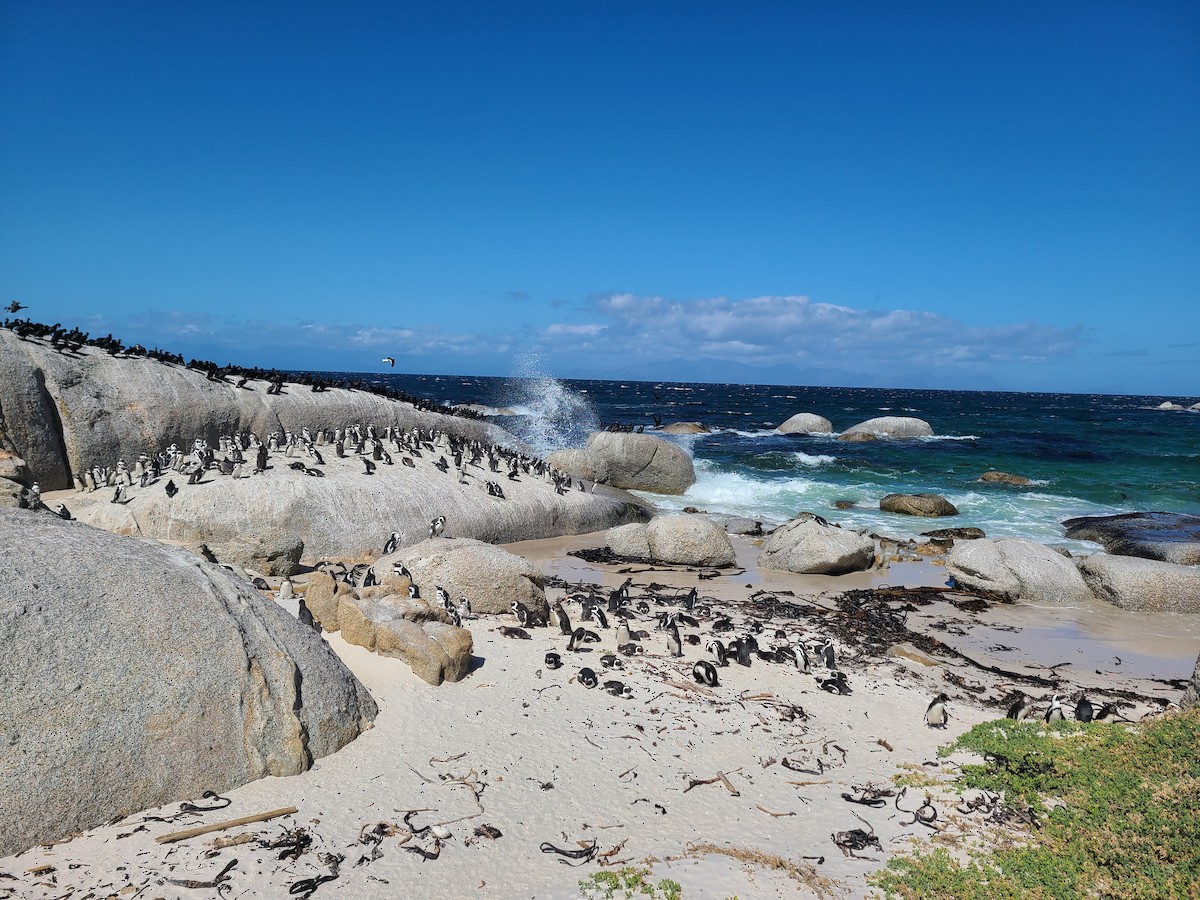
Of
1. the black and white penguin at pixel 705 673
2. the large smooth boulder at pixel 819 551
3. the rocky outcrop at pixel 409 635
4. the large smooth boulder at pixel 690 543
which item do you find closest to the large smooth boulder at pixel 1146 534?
the large smooth boulder at pixel 819 551

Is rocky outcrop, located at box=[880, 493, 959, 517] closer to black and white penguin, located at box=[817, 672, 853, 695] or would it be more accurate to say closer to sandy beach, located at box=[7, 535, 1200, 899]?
sandy beach, located at box=[7, 535, 1200, 899]

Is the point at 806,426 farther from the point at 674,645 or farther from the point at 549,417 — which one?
the point at 674,645

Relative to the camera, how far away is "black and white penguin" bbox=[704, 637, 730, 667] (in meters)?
9.67

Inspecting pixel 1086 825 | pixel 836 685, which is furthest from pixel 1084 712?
pixel 1086 825

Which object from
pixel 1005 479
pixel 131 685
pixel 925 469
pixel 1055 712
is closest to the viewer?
pixel 131 685

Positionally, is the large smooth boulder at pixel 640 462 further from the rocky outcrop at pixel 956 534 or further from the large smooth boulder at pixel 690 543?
the large smooth boulder at pixel 690 543

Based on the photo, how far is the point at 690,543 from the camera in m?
16.5

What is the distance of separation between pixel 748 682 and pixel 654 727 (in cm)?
209

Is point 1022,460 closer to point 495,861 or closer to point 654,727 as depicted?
point 654,727

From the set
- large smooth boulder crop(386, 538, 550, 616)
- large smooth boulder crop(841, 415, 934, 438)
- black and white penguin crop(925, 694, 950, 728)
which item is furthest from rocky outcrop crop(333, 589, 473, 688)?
large smooth boulder crop(841, 415, 934, 438)

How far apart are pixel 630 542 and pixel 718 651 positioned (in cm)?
735

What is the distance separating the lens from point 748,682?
9148 mm

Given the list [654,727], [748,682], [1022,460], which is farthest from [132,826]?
[1022,460]

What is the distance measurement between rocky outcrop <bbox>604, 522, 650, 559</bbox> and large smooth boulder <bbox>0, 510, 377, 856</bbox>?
10858 millimetres
